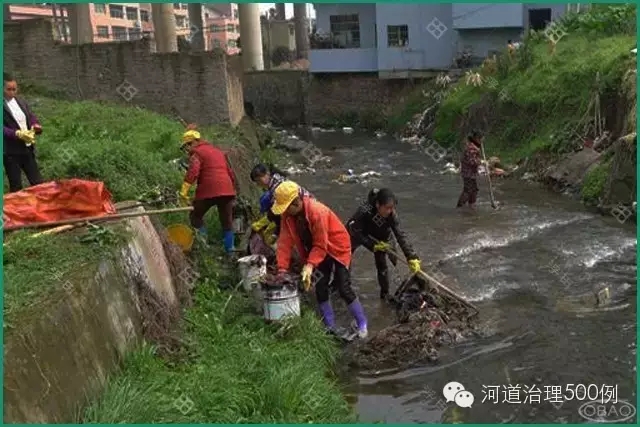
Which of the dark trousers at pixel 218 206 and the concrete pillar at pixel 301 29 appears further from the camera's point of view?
the concrete pillar at pixel 301 29

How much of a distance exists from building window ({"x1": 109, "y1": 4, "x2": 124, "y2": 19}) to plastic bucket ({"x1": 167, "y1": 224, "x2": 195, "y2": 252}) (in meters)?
68.3

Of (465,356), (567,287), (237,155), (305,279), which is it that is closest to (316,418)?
(305,279)

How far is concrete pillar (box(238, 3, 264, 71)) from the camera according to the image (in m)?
38.6

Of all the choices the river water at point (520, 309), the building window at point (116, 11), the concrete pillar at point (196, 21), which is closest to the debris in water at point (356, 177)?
the river water at point (520, 309)

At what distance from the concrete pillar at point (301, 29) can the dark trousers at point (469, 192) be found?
29.0m

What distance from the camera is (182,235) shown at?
897cm

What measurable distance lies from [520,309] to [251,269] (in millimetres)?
3236

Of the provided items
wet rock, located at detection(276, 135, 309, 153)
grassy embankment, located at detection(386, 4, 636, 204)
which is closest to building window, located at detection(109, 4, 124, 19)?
wet rock, located at detection(276, 135, 309, 153)

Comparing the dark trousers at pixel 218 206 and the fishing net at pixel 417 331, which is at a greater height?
the dark trousers at pixel 218 206

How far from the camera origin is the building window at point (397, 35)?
120 feet

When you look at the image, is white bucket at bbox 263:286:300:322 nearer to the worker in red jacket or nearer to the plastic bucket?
the plastic bucket

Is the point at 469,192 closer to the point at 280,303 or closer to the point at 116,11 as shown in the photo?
the point at 280,303

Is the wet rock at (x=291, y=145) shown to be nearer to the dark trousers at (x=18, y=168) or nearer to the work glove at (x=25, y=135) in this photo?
the dark trousers at (x=18, y=168)

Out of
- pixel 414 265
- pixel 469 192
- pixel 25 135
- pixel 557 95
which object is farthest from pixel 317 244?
pixel 557 95
